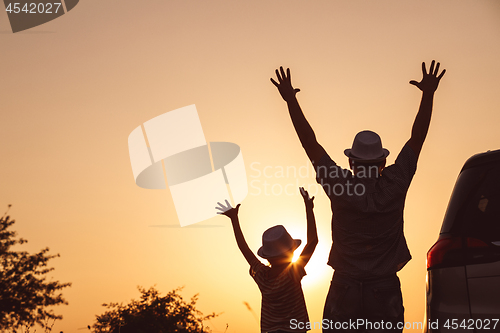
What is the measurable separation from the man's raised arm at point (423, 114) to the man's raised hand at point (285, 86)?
94 cm

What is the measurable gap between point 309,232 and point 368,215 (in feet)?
4.19

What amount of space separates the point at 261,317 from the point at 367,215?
1.93m

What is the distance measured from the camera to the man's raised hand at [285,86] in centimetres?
394

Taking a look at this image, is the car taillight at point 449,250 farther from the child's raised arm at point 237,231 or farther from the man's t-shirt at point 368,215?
the child's raised arm at point 237,231

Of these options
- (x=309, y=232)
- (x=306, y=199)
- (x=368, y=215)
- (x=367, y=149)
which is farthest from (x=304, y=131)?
(x=309, y=232)

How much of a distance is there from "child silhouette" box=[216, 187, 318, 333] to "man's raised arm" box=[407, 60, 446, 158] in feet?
3.99

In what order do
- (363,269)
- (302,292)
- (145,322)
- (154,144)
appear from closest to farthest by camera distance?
1. (363,269)
2. (302,292)
3. (154,144)
4. (145,322)

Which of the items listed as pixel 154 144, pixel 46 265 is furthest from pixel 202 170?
pixel 46 265

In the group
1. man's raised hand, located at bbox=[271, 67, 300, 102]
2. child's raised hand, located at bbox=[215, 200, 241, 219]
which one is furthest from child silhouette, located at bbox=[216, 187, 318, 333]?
man's raised hand, located at bbox=[271, 67, 300, 102]

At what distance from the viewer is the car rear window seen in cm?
371

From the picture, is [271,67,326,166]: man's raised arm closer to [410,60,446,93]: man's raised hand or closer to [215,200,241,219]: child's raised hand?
[410,60,446,93]: man's raised hand

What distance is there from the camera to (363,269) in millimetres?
3490

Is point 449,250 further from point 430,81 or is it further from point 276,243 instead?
point 276,243

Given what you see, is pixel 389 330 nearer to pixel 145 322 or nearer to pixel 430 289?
pixel 430 289
